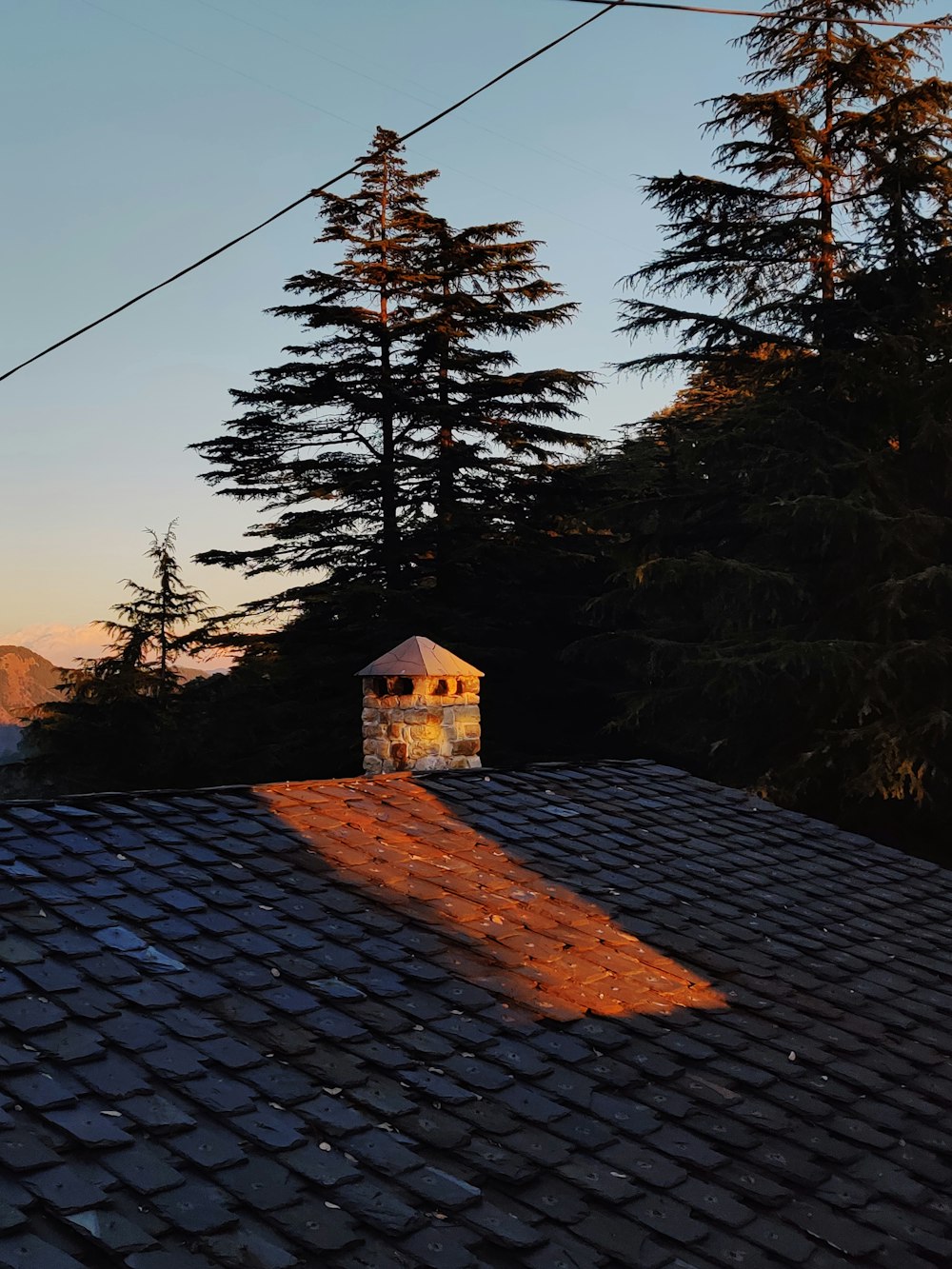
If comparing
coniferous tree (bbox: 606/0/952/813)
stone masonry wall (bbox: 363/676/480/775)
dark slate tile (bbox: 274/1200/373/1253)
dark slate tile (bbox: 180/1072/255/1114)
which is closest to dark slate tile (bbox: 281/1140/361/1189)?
dark slate tile (bbox: 274/1200/373/1253)

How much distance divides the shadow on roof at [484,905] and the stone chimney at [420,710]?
4.20 ft

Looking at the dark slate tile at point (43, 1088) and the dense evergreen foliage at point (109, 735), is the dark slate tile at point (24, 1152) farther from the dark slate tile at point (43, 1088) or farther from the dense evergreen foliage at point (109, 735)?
the dense evergreen foliage at point (109, 735)

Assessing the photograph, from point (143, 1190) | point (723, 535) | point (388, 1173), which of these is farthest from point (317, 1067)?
point (723, 535)

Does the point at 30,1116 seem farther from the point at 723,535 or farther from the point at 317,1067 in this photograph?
the point at 723,535

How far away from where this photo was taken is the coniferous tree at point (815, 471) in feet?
53.2

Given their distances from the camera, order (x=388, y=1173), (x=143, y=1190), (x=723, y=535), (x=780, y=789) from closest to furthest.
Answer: (x=143, y=1190), (x=388, y=1173), (x=780, y=789), (x=723, y=535)

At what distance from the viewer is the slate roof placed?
351 cm

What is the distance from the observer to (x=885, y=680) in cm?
1636

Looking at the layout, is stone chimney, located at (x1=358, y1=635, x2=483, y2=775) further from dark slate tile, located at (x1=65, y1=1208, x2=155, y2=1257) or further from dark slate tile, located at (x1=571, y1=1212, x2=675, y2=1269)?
dark slate tile, located at (x1=65, y1=1208, x2=155, y2=1257)

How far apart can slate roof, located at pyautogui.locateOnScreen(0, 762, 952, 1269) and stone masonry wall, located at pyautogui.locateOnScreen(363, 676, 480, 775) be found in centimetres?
120

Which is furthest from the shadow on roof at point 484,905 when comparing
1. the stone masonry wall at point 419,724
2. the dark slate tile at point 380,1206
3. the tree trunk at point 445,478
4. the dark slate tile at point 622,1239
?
the tree trunk at point 445,478

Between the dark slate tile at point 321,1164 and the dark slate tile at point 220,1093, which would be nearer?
the dark slate tile at point 321,1164

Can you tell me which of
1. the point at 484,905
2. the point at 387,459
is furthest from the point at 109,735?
the point at 484,905

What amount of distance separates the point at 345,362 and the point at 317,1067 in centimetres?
2003
